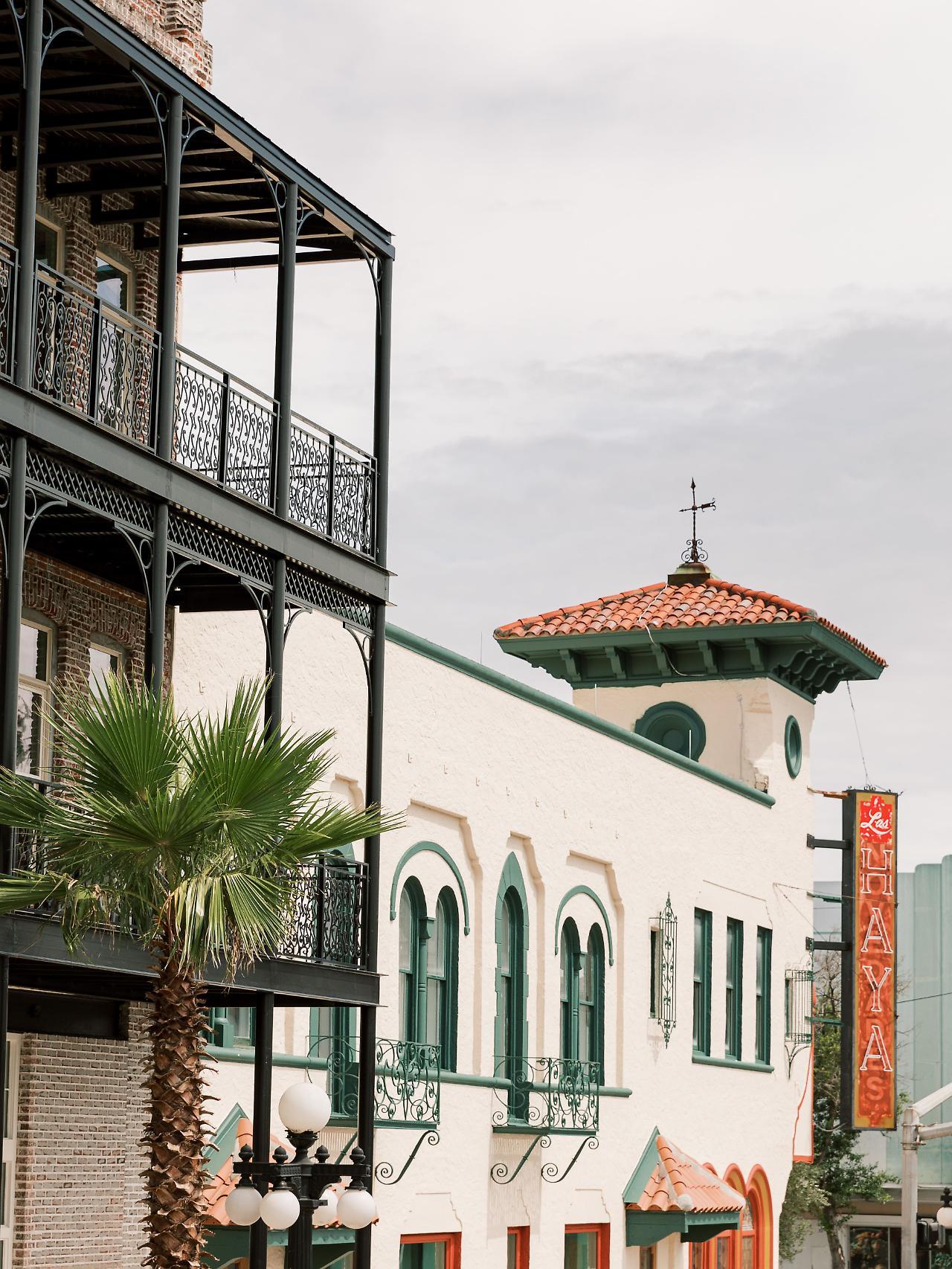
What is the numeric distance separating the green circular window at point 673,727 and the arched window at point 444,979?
37.3ft

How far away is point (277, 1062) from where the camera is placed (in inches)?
844

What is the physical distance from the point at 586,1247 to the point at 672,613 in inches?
460

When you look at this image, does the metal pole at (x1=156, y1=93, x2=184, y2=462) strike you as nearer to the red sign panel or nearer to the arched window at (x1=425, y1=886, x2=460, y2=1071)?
the arched window at (x1=425, y1=886, x2=460, y2=1071)

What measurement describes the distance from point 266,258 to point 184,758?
29.6ft

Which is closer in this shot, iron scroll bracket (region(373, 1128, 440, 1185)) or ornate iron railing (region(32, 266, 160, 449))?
ornate iron railing (region(32, 266, 160, 449))

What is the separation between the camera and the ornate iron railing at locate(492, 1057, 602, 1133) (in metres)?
26.5

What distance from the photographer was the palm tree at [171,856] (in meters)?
14.8

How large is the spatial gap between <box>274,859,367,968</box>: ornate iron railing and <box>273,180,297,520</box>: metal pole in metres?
3.29

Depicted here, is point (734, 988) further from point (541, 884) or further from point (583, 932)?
point (541, 884)

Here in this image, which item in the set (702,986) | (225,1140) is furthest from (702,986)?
(225,1140)

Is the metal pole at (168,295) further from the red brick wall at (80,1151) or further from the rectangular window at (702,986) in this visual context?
the rectangular window at (702,986)

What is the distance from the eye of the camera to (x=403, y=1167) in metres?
23.7

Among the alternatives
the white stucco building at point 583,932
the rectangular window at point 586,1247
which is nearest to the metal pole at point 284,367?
the white stucco building at point 583,932

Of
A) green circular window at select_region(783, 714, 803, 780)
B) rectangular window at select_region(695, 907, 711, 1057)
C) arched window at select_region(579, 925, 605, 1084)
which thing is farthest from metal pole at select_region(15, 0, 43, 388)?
green circular window at select_region(783, 714, 803, 780)
